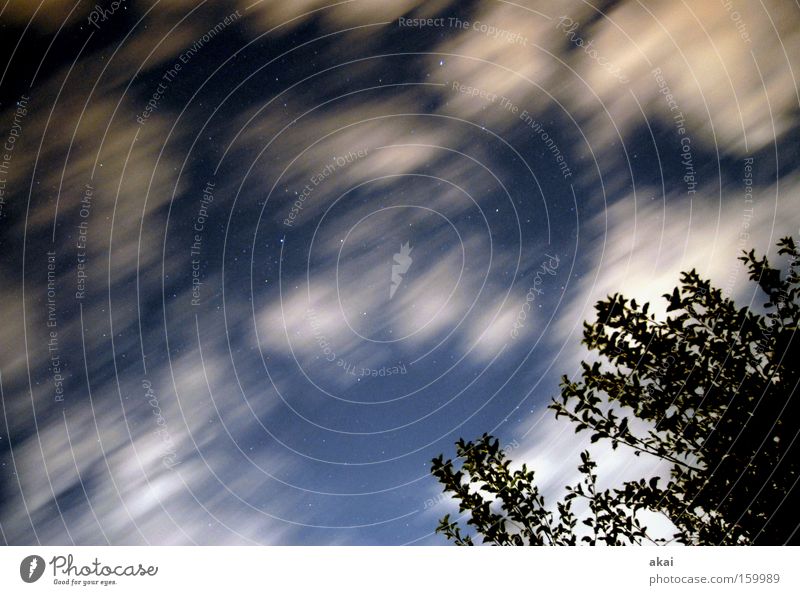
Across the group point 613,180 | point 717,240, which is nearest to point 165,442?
point 613,180

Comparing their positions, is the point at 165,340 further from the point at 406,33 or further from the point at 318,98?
the point at 406,33

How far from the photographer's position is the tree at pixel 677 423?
6.29 ft

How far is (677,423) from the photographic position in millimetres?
1983

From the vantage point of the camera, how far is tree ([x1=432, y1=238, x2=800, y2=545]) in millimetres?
1917

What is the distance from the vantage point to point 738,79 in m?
2.07
